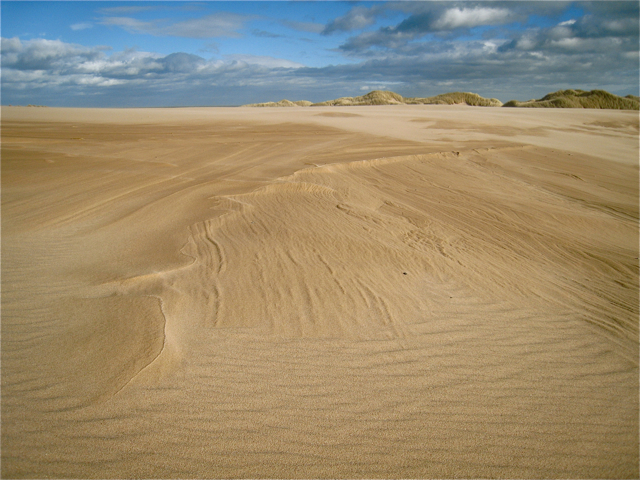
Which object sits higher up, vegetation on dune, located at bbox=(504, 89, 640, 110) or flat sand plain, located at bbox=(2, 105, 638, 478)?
vegetation on dune, located at bbox=(504, 89, 640, 110)

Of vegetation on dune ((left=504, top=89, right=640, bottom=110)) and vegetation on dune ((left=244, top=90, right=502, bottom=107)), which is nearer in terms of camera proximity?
vegetation on dune ((left=504, top=89, right=640, bottom=110))

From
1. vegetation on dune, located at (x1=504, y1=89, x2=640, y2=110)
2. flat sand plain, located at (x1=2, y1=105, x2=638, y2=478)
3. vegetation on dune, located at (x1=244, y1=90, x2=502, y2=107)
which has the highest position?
vegetation on dune, located at (x1=244, y1=90, x2=502, y2=107)

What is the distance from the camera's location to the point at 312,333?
3.74m

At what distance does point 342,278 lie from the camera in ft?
15.8

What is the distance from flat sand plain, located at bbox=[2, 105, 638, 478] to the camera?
2514 mm

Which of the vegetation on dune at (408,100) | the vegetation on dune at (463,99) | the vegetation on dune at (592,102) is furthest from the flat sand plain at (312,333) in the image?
the vegetation on dune at (463,99)

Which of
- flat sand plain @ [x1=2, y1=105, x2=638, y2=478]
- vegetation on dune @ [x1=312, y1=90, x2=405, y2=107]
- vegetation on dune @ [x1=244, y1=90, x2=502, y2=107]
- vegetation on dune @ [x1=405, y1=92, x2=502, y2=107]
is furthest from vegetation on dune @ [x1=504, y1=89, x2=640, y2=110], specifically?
flat sand plain @ [x1=2, y1=105, x2=638, y2=478]

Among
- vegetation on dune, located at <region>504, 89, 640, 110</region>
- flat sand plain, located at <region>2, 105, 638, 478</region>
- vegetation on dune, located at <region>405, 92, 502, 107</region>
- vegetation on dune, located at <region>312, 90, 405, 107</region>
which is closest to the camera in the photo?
flat sand plain, located at <region>2, 105, 638, 478</region>

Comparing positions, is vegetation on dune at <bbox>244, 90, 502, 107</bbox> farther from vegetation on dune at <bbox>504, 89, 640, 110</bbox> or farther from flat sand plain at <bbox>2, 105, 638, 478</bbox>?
flat sand plain at <bbox>2, 105, 638, 478</bbox>

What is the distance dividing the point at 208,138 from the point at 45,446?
15188mm

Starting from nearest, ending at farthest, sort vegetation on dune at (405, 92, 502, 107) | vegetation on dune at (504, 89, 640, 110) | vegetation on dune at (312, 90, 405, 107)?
vegetation on dune at (504, 89, 640, 110)
vegetation on dune at (312, 90, 405, 107)
vegetation on dune at (405, 92, 502, 107)

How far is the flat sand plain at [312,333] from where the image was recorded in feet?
8.25

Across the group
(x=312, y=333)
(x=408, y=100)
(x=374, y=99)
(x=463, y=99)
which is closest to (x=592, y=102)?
(x=463, y=99)

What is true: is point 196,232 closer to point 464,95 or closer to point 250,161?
point 250,161
